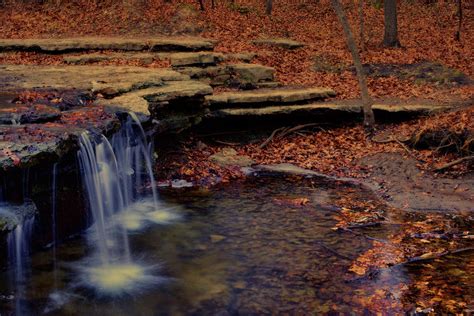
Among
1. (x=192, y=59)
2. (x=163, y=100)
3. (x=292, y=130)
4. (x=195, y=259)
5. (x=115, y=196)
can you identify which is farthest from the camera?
(x=192, y=59)

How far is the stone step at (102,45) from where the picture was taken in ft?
52.1

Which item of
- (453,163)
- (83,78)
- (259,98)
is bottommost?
(453,163)

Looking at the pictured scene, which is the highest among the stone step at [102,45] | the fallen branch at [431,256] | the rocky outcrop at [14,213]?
the stone step at [102,45]

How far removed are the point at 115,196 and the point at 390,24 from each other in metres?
15.3

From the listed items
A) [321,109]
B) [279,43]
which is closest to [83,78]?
[321,109]

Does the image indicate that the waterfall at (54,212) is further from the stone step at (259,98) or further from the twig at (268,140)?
the twig at (268,140)

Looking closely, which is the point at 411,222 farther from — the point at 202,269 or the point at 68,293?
the point at 68,293

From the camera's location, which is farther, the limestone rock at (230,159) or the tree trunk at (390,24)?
the tree trunk at (390,24)

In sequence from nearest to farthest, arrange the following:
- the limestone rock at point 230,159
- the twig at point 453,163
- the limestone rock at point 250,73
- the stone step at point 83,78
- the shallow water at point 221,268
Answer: the shallow water at point 221,268 → the twig at point 453,163 → the stone step at point 83,78 → the limestone rock at point 230,159 → the limestone rock at point 250,73

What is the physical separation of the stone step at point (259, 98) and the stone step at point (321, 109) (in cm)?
18

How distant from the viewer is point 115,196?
30.8ft

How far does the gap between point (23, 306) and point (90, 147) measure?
2.72 m

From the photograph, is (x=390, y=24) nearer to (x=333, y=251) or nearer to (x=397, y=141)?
(x=397, y=141)

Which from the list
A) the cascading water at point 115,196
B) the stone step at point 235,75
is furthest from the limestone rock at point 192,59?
the cascading water at point 115,196
